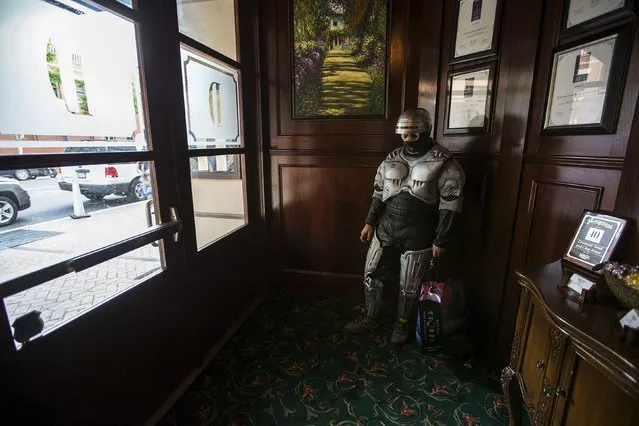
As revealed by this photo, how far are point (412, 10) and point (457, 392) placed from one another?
89.6 inches

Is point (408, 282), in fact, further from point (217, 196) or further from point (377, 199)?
point (217, 196)

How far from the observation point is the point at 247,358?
74.7 inches

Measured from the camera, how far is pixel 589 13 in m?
1.24

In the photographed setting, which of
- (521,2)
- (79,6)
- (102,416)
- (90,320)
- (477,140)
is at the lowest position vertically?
(102,416)

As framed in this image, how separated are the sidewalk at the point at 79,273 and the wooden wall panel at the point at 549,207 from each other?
177 centimetres

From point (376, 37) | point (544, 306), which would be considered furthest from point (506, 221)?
point (376, 37)

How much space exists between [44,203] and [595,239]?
172 cm

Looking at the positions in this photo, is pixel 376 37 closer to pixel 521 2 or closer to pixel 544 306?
pixel 521 2

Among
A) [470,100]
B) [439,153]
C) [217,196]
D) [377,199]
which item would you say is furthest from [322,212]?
[470,100]

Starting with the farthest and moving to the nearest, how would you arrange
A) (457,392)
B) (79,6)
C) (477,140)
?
(477,140)
(457,392)
(79,6)

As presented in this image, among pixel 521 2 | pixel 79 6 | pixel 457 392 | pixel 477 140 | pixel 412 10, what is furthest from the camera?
pixel 412 10

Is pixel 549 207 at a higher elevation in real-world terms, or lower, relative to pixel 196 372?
higher

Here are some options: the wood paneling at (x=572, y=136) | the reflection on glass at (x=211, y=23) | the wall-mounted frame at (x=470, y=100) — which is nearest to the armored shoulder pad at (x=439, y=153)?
the wall-mounted frame at (x=470, y=100)

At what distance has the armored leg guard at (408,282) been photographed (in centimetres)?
192
